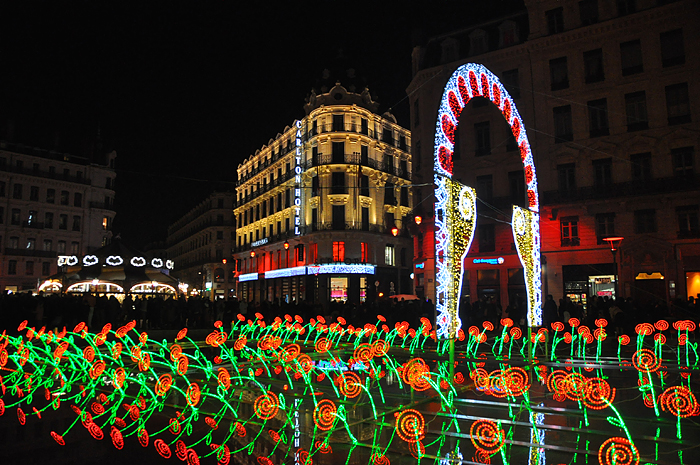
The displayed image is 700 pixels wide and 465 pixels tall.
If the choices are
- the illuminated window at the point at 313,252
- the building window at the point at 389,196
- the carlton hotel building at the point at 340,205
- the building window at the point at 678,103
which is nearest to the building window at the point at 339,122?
the carlton hotel building at the point at 340,205

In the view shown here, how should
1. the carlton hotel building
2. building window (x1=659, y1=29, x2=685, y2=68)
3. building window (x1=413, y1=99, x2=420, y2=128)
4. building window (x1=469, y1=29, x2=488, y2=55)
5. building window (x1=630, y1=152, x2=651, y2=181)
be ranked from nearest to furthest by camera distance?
building window (x1=659, y1=29, x2=685, y2=68) < building window (x1=630, y1=152, x2=651, y2=181) < building window (x1=469, y1=29, x2=488, y2=55) < building window (x1=413, y1=99, x2=420, y2=128) < the carlton hotel building

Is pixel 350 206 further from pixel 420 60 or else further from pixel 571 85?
pixel 571 85

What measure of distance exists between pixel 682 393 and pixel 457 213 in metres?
4.95

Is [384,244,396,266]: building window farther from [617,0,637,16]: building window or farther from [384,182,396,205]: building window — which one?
[617,0,637,16]: building window

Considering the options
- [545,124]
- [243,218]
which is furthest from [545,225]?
[243,218]

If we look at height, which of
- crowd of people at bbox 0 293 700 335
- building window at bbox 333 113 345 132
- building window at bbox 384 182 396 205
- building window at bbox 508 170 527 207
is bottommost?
crowd of people at bbox 0 293 700 335

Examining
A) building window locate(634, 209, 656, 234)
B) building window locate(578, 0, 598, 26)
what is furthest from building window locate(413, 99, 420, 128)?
building window locate(634, 209, 656, 234)

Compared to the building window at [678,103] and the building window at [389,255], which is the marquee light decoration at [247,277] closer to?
the building window at [389,255]

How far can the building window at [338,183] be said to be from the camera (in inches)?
1754

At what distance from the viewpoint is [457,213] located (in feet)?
36.2

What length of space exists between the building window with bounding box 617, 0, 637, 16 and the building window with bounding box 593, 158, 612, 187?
7.61m

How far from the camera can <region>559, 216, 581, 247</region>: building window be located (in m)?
28.7

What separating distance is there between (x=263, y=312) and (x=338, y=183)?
24.8 meters

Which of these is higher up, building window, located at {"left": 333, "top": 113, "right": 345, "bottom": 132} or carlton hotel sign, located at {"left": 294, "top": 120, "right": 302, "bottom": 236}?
building window, located at {"left": 333, "top": 113, "right": 345, "bottom": 132}
